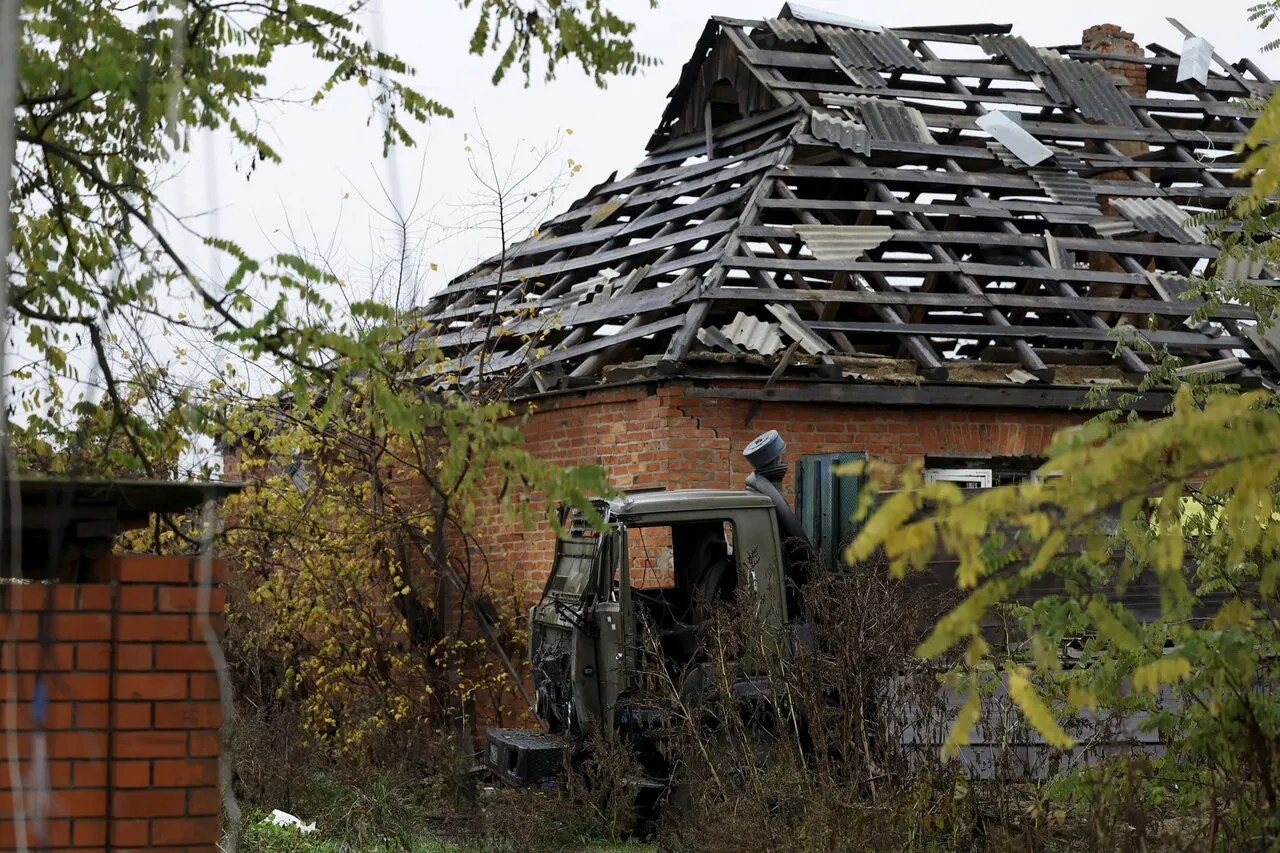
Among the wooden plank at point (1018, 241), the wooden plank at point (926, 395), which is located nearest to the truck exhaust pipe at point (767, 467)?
the wooden plank at point (926, 395)

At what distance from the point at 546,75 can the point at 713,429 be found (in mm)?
6678

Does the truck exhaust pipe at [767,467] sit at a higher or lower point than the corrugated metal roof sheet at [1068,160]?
lower

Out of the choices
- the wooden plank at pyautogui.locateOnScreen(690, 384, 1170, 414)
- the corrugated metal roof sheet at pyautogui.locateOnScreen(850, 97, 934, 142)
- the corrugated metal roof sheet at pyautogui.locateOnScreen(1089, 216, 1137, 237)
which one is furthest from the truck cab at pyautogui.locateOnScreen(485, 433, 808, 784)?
the corrugated metal roof sheet at pyautogui.locateOnScreen(1089, 216, 1137, 237)

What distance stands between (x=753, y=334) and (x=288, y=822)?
5.50 m

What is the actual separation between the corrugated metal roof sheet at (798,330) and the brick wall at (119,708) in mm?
8297

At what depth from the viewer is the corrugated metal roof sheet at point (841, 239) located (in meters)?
13.1

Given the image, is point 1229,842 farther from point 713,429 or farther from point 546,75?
point 713,429

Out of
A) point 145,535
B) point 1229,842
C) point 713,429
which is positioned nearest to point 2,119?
point 1229,842

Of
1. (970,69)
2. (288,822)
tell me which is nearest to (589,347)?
(288,822)

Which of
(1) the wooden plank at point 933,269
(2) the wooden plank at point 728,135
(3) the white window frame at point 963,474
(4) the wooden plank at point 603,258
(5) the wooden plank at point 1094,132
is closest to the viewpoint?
(3) the white window frame at point 963,474

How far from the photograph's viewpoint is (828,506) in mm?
9133

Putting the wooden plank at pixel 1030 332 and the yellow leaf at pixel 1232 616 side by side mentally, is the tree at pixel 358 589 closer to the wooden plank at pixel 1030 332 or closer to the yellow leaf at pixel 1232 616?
the wooden plank at pixel 1030 332

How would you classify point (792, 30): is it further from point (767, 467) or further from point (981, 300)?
point (767, 467)

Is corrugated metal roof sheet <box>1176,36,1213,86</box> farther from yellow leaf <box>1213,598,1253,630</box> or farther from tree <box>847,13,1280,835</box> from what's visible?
yellow leaf <box>1213,598,1253,630</box>
